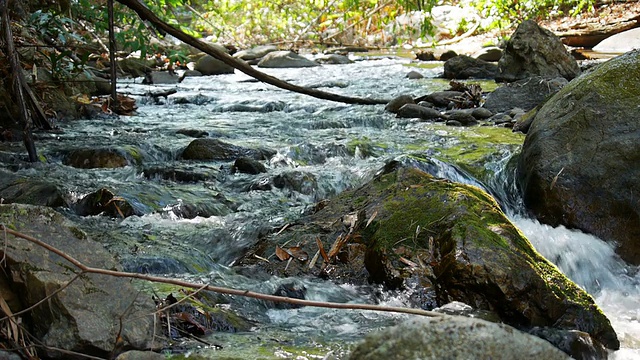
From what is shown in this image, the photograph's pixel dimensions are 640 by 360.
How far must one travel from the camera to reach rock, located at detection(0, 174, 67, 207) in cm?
485

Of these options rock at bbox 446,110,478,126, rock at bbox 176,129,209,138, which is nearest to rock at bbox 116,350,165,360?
rock at bbox 176,129,209,138

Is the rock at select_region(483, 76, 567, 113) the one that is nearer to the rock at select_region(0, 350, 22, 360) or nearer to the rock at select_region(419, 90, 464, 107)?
the rock at select_region(419, 90, 464, 107)

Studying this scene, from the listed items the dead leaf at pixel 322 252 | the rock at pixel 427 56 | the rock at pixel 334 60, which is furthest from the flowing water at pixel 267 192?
the rock at pixel 427 56

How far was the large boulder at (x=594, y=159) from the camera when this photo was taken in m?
4.50

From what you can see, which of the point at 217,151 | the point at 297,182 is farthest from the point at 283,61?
the point at 297,182

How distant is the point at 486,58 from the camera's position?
17.9 meters

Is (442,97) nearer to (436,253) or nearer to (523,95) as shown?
(523,95)

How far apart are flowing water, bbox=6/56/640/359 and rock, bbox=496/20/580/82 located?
3.21 metres

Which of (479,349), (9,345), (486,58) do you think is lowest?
(486,58)

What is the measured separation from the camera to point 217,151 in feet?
23.3

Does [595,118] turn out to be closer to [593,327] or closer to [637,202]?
[637,202]

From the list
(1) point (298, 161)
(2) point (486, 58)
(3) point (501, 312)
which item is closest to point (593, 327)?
(3) point (501, 312)

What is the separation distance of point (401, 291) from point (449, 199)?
67 cm

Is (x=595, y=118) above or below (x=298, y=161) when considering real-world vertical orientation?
above
